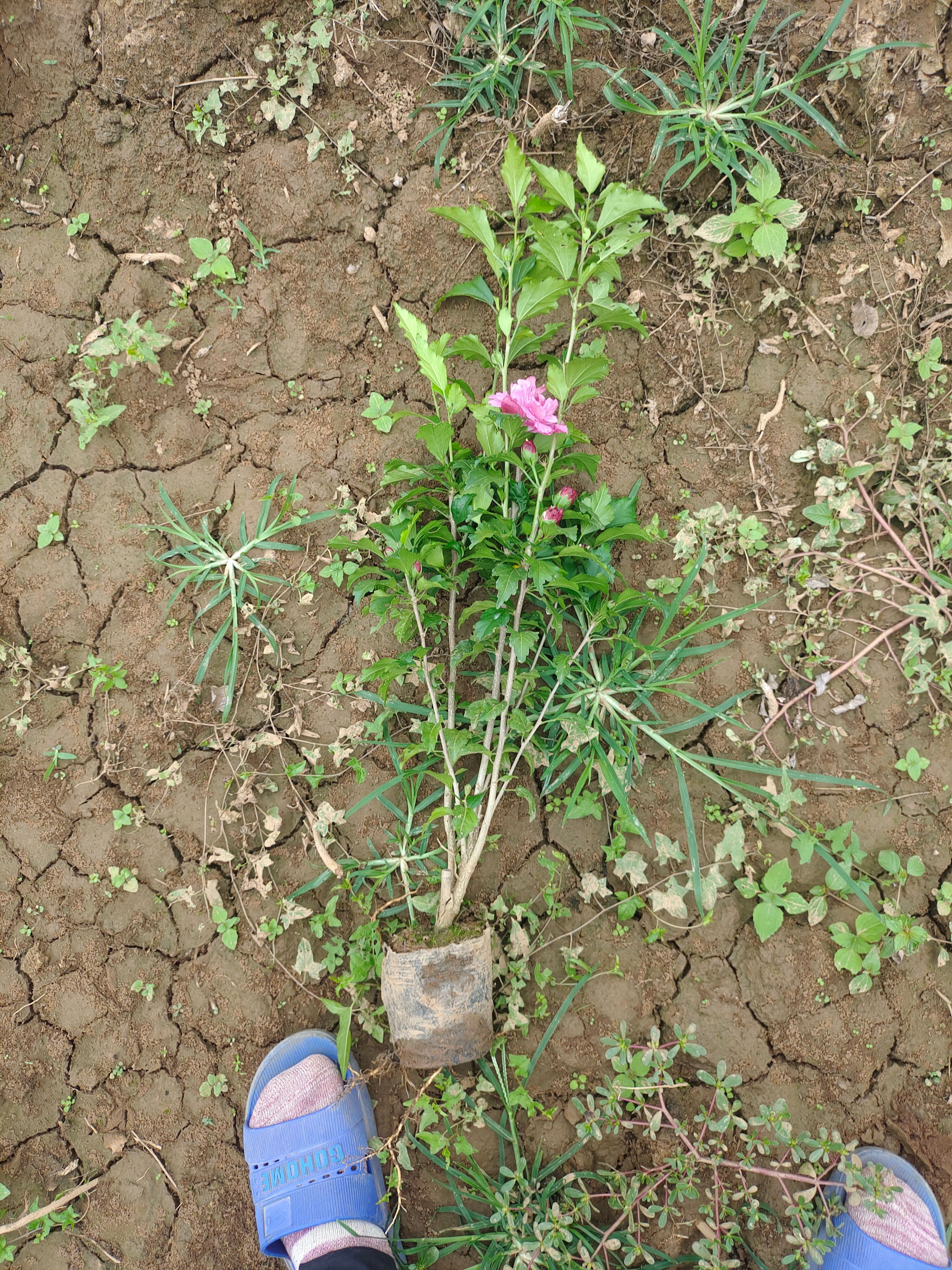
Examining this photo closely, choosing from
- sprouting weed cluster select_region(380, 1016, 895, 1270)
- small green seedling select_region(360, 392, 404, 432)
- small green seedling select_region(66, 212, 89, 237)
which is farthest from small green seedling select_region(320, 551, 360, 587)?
sprouting weed cluster select_region(380, 1016, 895, 1270)

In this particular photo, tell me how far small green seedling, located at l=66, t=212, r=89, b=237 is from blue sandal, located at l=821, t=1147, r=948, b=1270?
3.79m

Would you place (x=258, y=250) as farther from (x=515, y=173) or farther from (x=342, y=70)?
(x=515, y=173)

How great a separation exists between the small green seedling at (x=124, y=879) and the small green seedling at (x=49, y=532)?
1086 millimetres

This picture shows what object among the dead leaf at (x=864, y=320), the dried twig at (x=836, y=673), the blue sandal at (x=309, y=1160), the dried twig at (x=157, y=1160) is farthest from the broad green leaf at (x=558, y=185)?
the dried twig at (x=157, y=1160)

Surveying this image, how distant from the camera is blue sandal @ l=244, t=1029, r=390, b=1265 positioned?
2439 millimetres

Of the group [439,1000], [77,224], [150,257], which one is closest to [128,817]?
[439,1000]

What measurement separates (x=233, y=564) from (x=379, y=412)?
0.68 m

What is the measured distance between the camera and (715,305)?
8.35ft

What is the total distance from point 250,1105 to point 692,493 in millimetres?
2367

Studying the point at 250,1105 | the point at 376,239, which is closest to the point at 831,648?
the point at 376,239

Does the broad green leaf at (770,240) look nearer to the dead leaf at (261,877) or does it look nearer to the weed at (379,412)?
the weed at (379,412)

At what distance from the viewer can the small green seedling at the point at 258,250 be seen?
259 centimetres

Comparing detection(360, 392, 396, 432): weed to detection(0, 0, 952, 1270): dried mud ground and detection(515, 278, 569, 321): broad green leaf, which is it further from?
detection(515, 278, 569, 321): broad green leaf

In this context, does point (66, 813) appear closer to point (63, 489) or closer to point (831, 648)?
point (63, 489)
